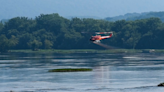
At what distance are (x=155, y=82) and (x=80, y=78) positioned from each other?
431 inches

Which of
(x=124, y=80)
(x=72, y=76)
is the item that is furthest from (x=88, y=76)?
(x=124, y=80)

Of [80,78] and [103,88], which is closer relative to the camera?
[103,88]

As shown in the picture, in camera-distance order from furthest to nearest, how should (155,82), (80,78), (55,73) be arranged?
(55,73) → (80,78) → (155,82)

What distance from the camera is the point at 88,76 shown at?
6875 cm

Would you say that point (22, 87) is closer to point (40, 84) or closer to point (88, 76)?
point (40, 84)

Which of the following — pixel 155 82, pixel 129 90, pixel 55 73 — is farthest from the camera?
pixel 55 73

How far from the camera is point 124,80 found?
62.8 m

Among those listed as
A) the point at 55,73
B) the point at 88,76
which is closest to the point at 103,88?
the point at 88,76

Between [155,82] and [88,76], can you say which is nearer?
[155,82]

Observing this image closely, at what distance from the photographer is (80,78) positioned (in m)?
65.7

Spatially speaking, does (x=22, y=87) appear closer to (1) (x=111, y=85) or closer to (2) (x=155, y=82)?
(1) (x=111, y=85)

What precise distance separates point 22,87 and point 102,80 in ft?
39.4

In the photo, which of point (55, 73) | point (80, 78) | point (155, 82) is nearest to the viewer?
point (155, 82)

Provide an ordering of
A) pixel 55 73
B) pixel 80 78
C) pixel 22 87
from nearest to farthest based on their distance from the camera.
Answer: pixel 22 87 < pixel 80 78 < pixel 55 73
